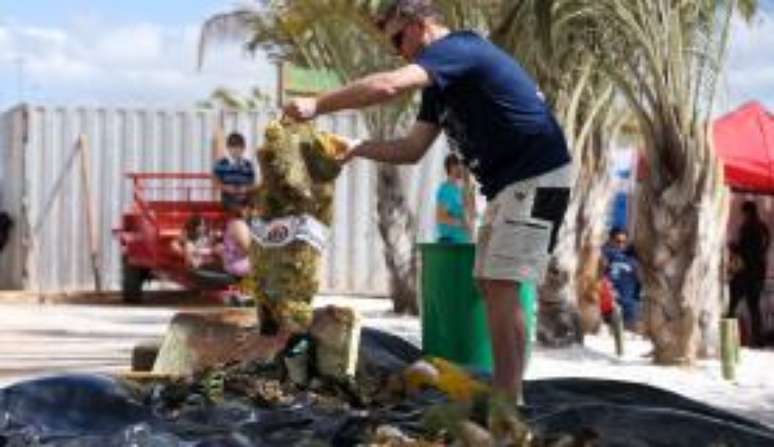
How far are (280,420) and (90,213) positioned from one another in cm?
1688

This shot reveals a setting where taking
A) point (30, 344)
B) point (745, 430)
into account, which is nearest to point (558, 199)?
point (745, 430)

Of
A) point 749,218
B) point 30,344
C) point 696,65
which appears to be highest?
point 696,65

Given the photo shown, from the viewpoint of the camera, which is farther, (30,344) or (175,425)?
(30,344)

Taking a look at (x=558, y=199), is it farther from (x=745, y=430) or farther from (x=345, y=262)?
(x=345, y=262)

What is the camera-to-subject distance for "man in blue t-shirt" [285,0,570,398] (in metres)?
6.35

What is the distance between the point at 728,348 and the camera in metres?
10.7

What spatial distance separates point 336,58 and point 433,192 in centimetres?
464

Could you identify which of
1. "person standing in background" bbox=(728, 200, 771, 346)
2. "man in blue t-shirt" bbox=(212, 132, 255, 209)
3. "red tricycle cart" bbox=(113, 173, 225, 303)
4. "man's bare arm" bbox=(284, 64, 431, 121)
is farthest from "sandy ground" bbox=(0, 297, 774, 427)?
"man's bare arm" bbox=(284, 64, 431, 121)

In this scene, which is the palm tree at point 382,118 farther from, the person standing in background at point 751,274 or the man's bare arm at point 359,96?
the man's bare arm at point 359,96

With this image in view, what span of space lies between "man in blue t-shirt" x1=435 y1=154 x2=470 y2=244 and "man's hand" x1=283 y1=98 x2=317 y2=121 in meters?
8.80

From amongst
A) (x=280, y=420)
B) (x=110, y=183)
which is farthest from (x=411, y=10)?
(x=110, y=183)

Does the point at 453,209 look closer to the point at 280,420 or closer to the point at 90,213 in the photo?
the point at 90,213

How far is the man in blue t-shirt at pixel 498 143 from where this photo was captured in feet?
20.8

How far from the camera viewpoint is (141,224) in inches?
789
